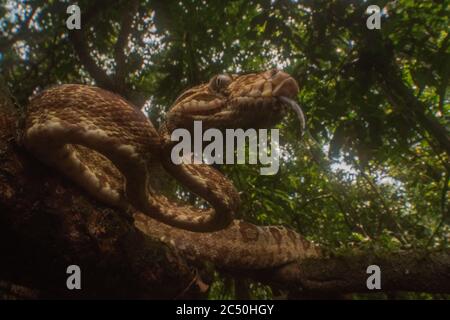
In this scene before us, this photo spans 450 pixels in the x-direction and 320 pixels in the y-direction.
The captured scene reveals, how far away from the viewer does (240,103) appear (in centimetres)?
243

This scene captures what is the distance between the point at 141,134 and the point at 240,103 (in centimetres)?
67

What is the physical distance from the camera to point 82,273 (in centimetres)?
204

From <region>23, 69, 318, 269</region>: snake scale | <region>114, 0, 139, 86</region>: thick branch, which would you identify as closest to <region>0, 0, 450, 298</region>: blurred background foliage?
<region>114, 0, 139, 86</region>: thick branch

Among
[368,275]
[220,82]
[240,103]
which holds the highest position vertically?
[220,82]

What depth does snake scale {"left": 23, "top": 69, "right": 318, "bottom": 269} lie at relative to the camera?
6.77 feet

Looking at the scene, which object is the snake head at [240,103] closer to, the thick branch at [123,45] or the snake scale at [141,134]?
the snake scale at [141,134]

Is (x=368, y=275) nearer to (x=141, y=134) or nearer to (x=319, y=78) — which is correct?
(x=141, y=134)

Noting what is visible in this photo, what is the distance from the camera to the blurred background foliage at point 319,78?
4.12m

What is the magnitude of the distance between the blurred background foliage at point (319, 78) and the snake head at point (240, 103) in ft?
5.68

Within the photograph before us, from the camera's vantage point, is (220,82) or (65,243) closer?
(65,243)

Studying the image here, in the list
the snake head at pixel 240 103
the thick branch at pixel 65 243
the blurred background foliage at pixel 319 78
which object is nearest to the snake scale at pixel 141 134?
the snake head at pixel 240 103

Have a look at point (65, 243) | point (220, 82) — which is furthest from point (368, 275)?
point (65, 243)

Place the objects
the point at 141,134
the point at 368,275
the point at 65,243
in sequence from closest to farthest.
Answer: the point at 65,243 < the point at 141,134 < the point at 368,275
